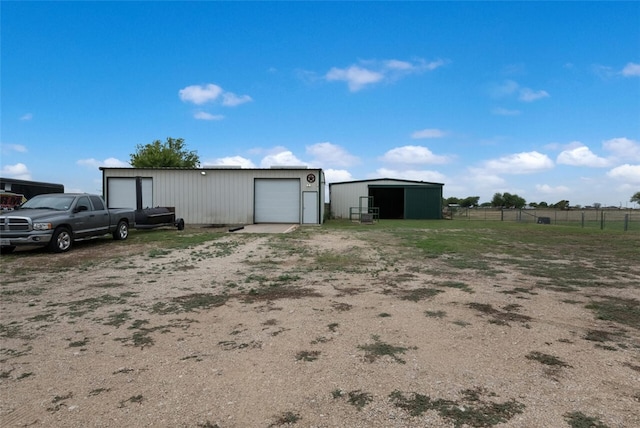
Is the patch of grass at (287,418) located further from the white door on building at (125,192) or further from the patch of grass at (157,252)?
the white door on building at (125,192)

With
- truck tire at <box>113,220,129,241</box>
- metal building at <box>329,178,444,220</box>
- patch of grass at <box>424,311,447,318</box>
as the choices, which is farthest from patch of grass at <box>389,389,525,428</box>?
metal building at <box>329,178,444,220</box>

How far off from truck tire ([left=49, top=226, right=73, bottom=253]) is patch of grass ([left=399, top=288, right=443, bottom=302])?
9498 mm

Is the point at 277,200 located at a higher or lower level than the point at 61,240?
higher

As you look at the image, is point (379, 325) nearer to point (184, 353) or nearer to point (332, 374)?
point (332, 374)

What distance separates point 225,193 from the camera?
2366 cm

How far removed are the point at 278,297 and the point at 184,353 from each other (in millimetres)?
2209

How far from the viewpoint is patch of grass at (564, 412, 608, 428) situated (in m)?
2.48

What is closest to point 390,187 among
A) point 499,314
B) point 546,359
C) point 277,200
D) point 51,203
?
point 277,200

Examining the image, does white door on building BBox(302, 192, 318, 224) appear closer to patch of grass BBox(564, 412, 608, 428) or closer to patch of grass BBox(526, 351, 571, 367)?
patch of grass BBox(526, 351, 571, 367)

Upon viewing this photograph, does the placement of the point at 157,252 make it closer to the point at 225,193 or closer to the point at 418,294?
the point at 418,294

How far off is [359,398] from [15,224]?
1096 cm

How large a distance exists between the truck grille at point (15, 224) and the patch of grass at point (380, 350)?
10187 mm

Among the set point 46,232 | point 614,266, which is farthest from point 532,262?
point 46,232

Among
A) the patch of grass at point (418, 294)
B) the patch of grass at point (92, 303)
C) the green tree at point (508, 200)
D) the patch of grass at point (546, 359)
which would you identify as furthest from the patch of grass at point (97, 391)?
the green tree at point (508, 200)
